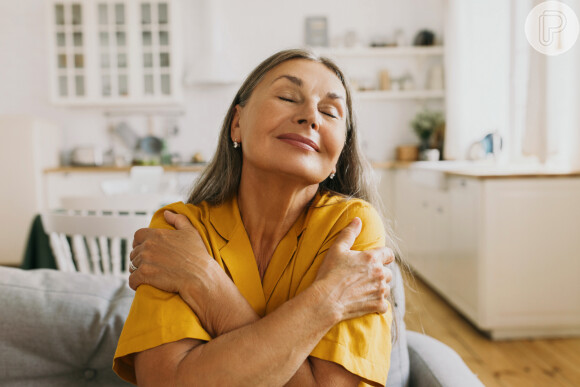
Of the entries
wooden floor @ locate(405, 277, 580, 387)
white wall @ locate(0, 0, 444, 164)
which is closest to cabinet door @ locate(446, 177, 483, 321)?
wooden floor @ locate(405, 277, 580, 387)

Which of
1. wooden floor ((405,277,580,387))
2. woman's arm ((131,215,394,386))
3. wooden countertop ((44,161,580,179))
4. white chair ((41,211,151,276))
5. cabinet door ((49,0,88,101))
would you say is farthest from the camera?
cabinet door ((49,0,88,101))

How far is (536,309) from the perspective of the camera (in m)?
2.51

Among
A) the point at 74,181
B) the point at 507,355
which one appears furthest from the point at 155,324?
the point at 74,181

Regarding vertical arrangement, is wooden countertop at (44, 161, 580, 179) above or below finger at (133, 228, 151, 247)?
above

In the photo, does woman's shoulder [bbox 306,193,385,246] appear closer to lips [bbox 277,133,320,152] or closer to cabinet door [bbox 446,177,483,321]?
lips [bbox 277,133,320,152]

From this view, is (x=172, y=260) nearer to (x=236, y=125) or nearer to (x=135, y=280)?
(x=135, y=280)

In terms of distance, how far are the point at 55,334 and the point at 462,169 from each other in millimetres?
2666

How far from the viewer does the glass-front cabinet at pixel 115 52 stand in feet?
16.1

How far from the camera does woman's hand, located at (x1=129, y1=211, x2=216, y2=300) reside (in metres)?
0.81

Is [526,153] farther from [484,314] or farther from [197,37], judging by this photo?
[197,37]

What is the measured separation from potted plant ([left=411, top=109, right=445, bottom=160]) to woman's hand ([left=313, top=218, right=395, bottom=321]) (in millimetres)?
4084

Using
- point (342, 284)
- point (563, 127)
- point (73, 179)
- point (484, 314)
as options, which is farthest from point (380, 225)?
point (73, 179)

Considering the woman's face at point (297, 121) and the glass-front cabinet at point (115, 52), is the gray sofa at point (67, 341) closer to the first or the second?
the woman's face at point (297, 121)

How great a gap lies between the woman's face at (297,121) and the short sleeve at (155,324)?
0.33 meters
